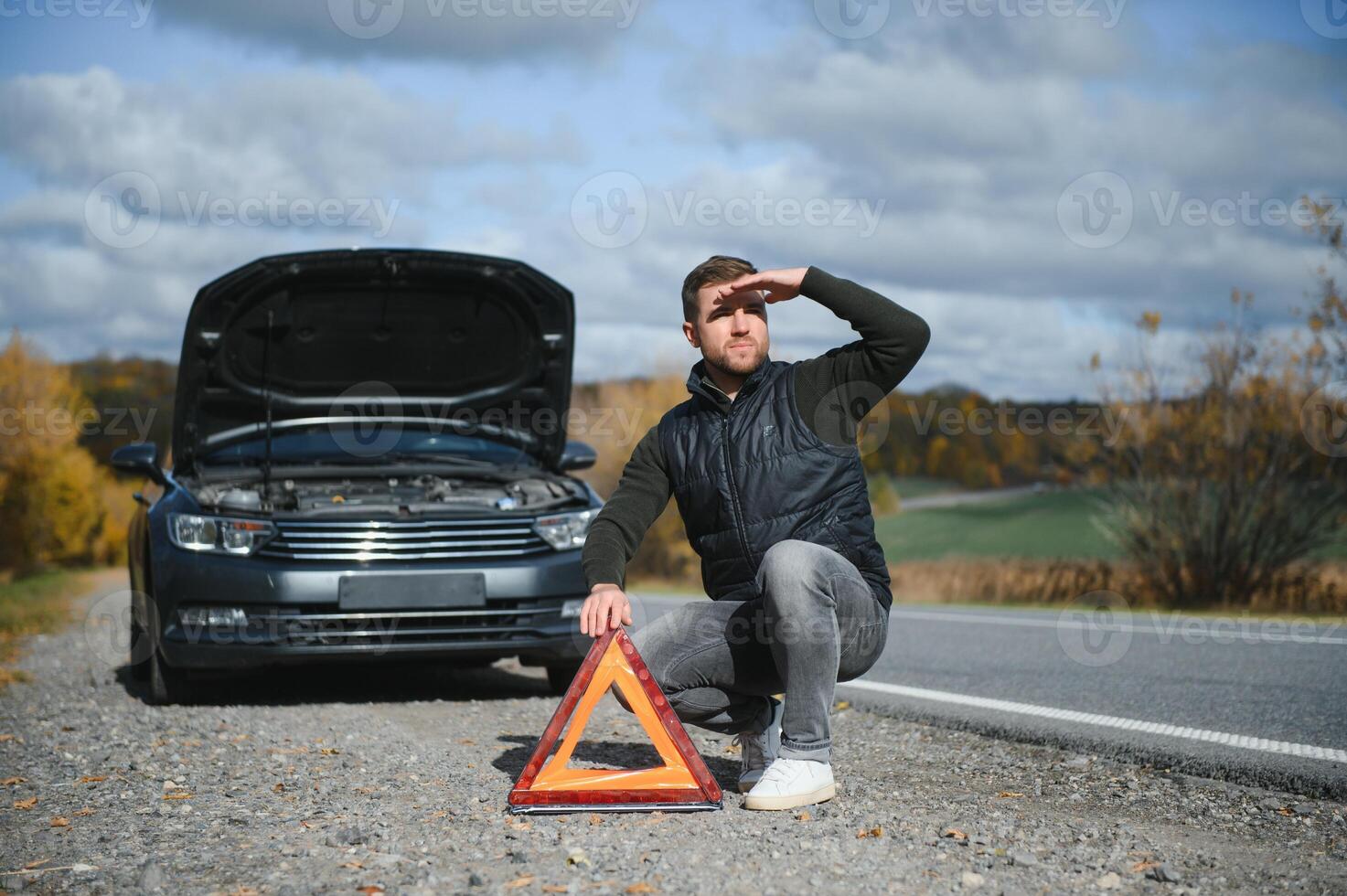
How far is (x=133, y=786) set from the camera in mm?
4180

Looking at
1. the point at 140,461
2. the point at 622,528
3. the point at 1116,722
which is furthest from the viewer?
the point at 140,461

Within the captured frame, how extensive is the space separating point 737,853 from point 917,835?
0.54 meters

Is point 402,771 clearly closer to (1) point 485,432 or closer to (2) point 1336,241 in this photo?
(1) point 485,432

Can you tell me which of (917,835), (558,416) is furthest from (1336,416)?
(917,835)

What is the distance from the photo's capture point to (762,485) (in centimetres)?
369

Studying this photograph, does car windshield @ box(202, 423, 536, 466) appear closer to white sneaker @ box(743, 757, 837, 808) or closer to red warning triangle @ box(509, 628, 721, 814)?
red warning triangle @ box(509, 628, 721, 814)

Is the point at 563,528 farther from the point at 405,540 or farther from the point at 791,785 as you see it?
the point at 791,785

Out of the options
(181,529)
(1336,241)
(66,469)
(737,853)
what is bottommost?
(66,469)

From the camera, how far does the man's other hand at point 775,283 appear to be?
3676mm

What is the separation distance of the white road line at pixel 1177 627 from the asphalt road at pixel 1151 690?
1.0 inches

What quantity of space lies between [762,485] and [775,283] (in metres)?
0.62

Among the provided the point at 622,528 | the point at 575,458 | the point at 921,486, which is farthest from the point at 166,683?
the point at 921,486

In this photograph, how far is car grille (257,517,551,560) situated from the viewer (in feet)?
19.1

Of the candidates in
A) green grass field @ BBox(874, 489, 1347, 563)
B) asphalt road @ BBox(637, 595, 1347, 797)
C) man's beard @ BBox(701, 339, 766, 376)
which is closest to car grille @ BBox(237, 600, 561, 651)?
asphalt road @ BBox(637, 595, 1347, 797)
